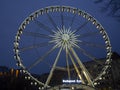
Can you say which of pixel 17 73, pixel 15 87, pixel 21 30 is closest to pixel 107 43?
pixel 21 30

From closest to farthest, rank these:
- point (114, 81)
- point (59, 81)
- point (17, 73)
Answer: point (114, 81) < point (59, 81) < point (17, 73)

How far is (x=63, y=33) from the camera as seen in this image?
3744 centimetres

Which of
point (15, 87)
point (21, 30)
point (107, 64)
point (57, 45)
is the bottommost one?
point (15, 87)

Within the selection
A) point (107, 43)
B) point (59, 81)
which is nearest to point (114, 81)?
point (59, 81)

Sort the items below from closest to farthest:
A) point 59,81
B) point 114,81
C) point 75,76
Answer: point 114,81
point 75,76
point 59,81

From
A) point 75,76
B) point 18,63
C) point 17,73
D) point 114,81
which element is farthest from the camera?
point 17,73

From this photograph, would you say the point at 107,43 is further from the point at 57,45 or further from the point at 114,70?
the point at 114,70

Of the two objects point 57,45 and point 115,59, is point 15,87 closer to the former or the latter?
point 115,59

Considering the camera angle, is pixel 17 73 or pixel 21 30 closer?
pixel 21 30

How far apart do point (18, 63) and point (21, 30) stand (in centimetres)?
484

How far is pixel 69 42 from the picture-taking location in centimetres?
3703

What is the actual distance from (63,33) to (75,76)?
109ft

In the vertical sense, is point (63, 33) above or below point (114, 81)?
above

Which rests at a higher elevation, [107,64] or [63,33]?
[63,33]
